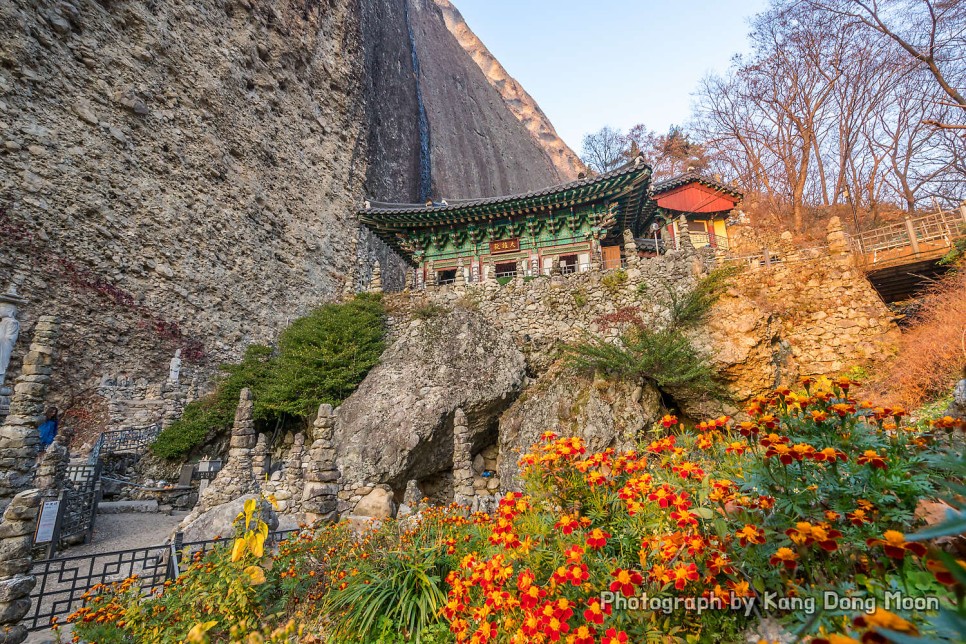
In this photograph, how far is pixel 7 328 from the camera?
22.7 ft

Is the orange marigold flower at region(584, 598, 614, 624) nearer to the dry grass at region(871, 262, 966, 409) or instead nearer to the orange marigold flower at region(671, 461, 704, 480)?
the orange marigold flower at region(671, 461, 704, 480)

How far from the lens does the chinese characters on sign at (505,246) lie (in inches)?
623

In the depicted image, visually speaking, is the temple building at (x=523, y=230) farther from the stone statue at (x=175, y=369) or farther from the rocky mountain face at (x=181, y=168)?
the stone statue at (x=175, y=369)

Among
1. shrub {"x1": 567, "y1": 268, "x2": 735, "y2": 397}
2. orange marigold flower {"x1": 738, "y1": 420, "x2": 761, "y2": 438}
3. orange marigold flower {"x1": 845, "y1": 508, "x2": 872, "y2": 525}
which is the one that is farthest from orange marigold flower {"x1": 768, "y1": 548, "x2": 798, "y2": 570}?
shrub {"x1": 567, "y1": 268, "x2": 735, "y2": 397}

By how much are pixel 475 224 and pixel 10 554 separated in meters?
14.1

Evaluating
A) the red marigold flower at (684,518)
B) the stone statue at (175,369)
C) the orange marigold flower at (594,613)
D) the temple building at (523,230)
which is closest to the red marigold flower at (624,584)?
the orange marigold flower at (594,613)

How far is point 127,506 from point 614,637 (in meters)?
14.0

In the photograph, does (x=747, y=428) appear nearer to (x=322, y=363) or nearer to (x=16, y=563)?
(x=16, y=563)

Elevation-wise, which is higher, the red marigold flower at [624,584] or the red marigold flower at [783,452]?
the red marigold flower at [783,452]

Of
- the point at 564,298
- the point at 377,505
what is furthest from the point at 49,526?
the point at 564,298

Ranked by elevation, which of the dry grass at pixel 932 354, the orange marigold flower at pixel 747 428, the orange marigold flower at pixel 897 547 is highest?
the dry grass at pixel 932 354

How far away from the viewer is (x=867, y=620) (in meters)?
1.01

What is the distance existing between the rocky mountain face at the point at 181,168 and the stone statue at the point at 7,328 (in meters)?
5.04

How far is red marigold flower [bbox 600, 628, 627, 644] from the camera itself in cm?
179
